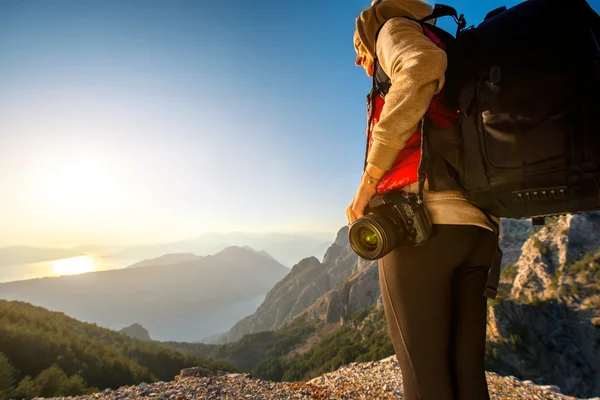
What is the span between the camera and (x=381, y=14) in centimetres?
135

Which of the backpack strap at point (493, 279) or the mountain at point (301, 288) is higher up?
the backpack strap at point (493, 279)

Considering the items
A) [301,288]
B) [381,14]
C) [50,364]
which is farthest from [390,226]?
[301,288]

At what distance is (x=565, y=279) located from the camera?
25.4 metres

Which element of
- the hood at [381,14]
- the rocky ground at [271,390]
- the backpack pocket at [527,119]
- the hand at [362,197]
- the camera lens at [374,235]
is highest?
the hood at [381,14]

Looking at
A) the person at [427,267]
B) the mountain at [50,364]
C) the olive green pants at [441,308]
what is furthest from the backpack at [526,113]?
the mountain at [50,364]

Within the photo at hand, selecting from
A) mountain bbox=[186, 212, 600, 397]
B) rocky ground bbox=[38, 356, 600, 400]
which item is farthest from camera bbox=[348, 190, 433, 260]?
mountain bbox=[186, 212, 600, 397]

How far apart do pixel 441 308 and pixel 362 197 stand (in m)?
0.65

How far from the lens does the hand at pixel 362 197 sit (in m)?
1.37

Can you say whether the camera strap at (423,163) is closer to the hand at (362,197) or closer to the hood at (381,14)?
the hand at (362,197)

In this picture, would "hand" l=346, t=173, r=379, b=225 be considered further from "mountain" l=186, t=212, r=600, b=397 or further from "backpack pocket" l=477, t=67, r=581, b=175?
"mountain" l=186, t=212, r=600, b=397

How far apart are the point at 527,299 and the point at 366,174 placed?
3474 centimetres

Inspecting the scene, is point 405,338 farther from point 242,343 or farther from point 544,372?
point 242,343

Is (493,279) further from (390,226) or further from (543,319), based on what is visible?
(543,319)

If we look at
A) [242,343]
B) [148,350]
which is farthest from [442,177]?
[242,343]
